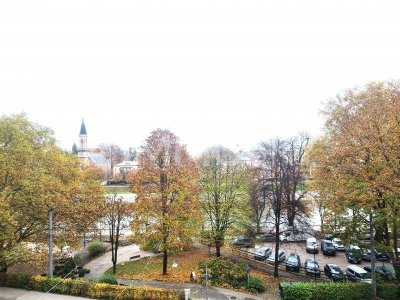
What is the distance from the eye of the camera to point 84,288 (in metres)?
18.7

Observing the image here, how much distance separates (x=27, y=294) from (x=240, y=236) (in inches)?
670

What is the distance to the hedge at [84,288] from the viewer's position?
17.8 m

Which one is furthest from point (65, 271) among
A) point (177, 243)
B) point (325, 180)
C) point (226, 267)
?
point (325, 180)

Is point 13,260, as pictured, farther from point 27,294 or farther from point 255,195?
point 255,195

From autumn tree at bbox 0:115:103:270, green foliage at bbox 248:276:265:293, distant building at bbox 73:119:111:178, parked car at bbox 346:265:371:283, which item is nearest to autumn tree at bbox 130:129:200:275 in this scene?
autumn tree at bbox 0:115:103:270

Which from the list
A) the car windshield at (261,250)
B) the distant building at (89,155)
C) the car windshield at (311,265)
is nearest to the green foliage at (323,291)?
the car windshield at (311,265)

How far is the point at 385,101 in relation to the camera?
66.7 ft

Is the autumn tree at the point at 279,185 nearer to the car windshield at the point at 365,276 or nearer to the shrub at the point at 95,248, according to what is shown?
the car windshield at the point at 365,276

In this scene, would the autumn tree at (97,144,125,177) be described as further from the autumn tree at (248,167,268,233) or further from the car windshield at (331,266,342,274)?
the car windshield at (331,266,342,274)

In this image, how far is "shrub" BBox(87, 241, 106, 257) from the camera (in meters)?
31.3

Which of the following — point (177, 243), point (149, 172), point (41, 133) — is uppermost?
point (41, 133)

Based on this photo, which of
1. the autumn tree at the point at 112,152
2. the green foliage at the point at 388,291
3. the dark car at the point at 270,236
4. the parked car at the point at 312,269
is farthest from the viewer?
the autumn tree at the point at 112,152

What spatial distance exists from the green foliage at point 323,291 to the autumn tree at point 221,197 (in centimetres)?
1034

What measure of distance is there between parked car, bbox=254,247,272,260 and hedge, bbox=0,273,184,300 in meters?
12.7
